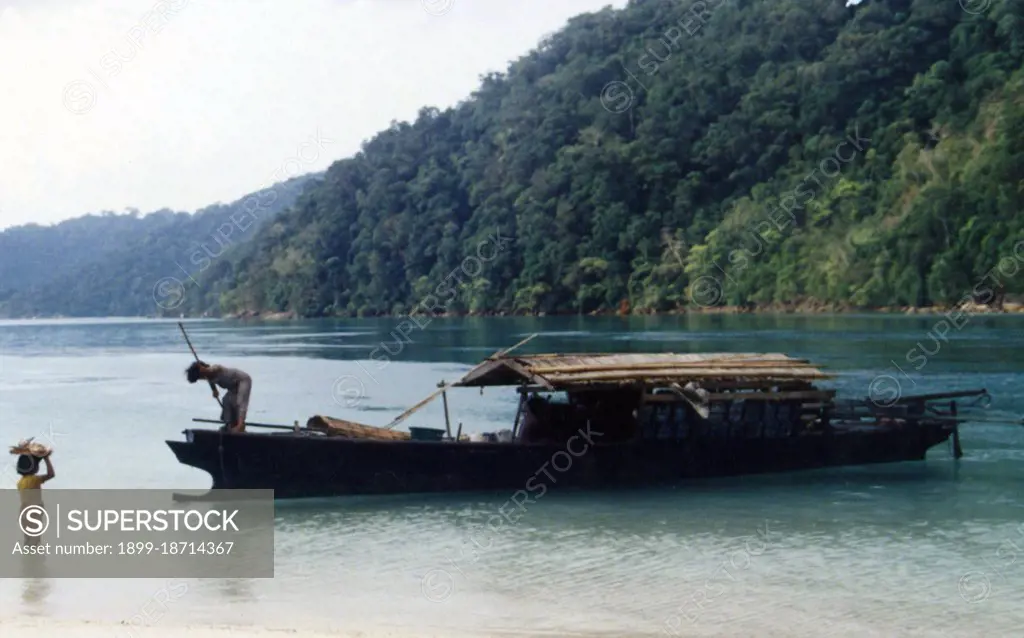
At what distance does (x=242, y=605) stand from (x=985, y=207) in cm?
6935

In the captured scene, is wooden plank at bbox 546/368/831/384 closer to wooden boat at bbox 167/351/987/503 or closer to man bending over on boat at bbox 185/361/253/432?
wooden boat at bbox 167/351/987/503

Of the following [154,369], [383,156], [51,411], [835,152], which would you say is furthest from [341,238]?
[51,411]

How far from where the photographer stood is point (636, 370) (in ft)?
62.6

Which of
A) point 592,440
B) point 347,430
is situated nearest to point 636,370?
point 592,440

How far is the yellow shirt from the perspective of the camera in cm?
1463

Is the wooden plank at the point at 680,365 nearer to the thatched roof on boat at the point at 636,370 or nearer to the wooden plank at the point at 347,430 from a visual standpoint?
the thatched roof on boat at the point at 636,370

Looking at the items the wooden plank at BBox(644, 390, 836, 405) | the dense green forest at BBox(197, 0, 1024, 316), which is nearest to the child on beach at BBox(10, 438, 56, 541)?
the wooden plank at BBox(644, 390, 836, 405)

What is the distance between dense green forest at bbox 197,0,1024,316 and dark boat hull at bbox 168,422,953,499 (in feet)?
185

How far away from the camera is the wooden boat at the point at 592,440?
18.2 meters

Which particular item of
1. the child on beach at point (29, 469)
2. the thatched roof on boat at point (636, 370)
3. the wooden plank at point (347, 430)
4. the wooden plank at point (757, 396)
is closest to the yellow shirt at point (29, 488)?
the child on beach at point (29, 469)

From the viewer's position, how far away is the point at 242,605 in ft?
43.6

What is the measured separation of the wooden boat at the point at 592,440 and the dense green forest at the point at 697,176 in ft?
183

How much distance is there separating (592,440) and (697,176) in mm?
91757

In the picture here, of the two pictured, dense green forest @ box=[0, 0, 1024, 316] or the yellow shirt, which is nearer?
the yellow shirt
